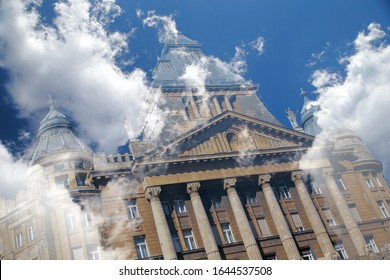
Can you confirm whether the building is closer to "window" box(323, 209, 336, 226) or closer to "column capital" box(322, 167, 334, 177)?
"window" box(323, 209, 336, 226)

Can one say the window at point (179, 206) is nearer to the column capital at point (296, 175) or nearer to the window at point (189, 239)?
the window at point (189, 239)

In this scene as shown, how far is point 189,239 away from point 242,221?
3.46 m

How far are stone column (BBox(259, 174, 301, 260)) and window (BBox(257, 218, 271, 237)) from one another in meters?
0.93

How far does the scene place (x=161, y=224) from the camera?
81.1 feet

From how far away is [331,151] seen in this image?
106 ft

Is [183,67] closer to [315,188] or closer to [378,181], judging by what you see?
[315,188]

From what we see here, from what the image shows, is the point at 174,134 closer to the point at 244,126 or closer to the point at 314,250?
the point at 244,126

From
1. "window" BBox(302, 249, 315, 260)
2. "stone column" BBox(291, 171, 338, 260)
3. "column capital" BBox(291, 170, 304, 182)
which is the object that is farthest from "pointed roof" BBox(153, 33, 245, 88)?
"window" BBox(302, 249, 315, 260)

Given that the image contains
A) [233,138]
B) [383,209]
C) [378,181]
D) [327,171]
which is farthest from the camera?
[378,181]

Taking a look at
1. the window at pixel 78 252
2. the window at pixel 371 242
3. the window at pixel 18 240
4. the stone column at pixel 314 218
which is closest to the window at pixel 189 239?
the window at pixel 78 252

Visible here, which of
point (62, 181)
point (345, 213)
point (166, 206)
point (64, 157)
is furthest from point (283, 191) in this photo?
point (64, 157)

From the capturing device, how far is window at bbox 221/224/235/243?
2686 cm

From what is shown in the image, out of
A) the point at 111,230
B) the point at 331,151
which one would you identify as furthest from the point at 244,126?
the point at 111,230
